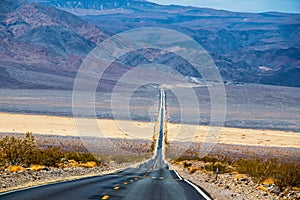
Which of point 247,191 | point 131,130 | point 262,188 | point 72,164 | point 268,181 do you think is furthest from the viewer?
point 131,130

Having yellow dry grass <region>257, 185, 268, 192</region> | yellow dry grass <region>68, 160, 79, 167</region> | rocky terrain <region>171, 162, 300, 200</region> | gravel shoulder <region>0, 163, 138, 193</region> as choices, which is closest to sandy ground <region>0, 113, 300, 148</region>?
yellow dry grass <region>68, 160, 79, 167</region>

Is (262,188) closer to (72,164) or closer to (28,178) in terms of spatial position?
(28,178)

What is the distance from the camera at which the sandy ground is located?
66875 mm

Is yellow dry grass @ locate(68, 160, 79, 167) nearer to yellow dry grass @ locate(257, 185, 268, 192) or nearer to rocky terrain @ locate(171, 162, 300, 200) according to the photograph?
rocky terrain @ locate(171, 162, 300, 200)

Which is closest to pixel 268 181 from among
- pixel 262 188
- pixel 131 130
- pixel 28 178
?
pixel 262 188

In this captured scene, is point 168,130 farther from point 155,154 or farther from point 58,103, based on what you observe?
point 58,103

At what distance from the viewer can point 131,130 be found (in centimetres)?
7644

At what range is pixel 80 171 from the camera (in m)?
26.1

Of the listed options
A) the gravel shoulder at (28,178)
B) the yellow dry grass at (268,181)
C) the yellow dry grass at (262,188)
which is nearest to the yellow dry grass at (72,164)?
the gravel shoulder at (28,178)

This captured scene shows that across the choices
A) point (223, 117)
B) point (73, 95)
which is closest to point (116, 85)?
point (73, 95)

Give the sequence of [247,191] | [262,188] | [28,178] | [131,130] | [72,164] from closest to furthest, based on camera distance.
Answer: [262,188] → [247,191] → [28,178] → [72,164] → [131,130]

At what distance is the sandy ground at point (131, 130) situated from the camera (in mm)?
66875

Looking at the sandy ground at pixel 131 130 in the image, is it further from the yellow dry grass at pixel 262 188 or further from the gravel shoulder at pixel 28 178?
the yellow dry grass at pixel 262 188

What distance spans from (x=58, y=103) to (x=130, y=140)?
153ft
